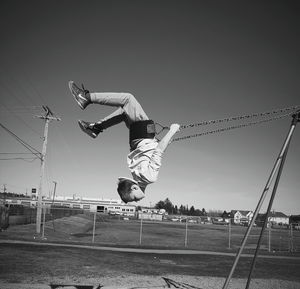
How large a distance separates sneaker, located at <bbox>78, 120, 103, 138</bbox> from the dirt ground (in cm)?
405

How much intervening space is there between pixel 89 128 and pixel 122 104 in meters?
0.63

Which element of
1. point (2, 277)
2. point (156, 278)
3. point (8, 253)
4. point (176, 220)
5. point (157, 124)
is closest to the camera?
point (157, 124)

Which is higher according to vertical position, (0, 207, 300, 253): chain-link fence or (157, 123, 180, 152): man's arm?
(157, 123, 180, 152): man's arm

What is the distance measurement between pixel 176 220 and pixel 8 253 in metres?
65.4

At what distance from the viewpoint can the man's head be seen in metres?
3.70

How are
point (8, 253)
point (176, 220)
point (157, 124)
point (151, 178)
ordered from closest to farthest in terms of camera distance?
1. point (151, 178)
2. point (157, 124)
3. point (8, 253)
4. point (176, 220)

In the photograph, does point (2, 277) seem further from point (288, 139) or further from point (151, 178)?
point (288, 139)

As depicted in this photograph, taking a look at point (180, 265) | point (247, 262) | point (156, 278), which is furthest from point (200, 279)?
point (247, 262)

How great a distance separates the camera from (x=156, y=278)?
7973 millimetres

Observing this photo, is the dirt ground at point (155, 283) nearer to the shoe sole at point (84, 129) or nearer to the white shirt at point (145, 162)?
the shoe sole at point (84, 129)

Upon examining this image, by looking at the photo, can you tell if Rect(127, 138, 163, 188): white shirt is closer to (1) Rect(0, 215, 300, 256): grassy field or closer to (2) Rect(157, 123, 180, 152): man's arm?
(2) Rect(157, 123, 180, 152): man's arm

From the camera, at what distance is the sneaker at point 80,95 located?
388cm

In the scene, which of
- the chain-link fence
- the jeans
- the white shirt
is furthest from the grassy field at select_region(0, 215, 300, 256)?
the jeans

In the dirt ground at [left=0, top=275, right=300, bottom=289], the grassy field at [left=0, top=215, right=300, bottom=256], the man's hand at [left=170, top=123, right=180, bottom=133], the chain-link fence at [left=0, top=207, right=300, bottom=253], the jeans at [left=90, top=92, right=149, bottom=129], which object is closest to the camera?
the jeans at [left=90, top=92, right=149, bottom=129]
